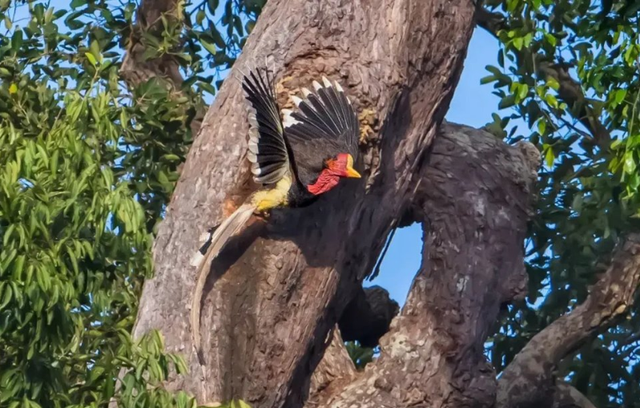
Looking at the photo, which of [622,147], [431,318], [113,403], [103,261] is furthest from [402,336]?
[103,261]

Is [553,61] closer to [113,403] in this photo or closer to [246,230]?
[246,230]

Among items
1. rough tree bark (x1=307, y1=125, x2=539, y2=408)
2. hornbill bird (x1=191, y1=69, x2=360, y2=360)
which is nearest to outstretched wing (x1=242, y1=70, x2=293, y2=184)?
hornbill bird (x1=191, y1=69, x2=360, y2=360)

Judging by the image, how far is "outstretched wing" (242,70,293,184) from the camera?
4473 millimetres

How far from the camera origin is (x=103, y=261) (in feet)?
12.4

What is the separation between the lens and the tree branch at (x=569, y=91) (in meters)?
8.11

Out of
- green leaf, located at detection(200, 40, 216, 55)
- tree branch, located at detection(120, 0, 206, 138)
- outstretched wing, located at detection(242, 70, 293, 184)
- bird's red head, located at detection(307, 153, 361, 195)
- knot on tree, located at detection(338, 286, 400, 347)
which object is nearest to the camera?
outstretched wing, located at detection(242, 70, 293, 184)

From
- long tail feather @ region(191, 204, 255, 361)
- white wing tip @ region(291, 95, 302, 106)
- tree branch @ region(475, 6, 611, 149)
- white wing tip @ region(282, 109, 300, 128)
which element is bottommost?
long tail feather @ region(191, 204, 255, 361)

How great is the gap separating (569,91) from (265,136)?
4359mm

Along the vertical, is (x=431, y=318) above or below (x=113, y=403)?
above

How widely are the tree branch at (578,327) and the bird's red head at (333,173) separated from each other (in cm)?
308

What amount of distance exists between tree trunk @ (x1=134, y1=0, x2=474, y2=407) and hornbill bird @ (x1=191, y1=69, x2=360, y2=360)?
0.40 ft

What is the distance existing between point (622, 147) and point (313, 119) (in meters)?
1.98

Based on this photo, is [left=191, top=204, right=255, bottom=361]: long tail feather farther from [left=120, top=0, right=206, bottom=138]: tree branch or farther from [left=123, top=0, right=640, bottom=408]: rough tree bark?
[left=120, top=0, right=206, bottom=138]: tree branch

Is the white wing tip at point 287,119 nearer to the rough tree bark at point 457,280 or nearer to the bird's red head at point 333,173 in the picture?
the bird's red head at point 333,173
